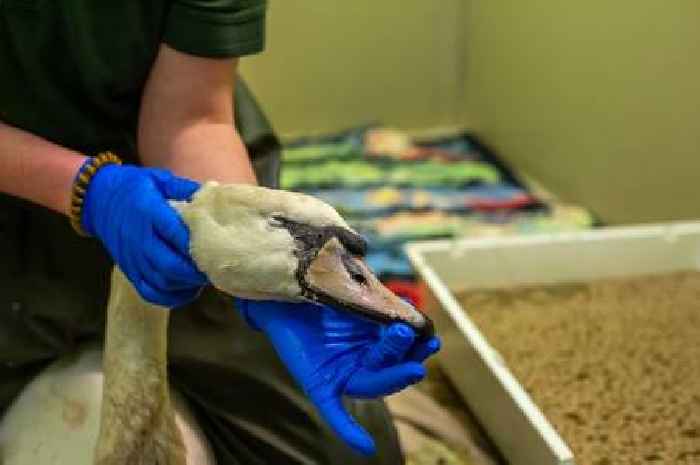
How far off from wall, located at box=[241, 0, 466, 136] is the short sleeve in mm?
1409

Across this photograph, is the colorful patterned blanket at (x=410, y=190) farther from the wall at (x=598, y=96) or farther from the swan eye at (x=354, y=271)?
the swan eye at (x=354, y=271)

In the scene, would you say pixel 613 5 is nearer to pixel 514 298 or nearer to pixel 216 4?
pixel 514 298

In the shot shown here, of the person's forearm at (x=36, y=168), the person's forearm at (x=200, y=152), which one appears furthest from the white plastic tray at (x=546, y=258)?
the person's forearm at (x=36, y=168)

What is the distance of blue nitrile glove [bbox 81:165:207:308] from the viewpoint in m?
0.73

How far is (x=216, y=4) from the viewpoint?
958mm

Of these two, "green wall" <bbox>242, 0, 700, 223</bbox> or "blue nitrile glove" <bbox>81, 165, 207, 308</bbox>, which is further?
"green wall" <bbox>242, 0, 700, 223</bbox>

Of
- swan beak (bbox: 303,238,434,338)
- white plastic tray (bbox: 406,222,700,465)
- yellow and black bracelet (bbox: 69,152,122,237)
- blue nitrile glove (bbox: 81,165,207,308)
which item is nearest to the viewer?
swan beak (bbox: 303,238,434,338)

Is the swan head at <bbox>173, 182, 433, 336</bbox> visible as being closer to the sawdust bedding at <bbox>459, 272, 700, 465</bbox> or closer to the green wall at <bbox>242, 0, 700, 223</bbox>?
the sawdust bedding at <bbox>459, 272, 700, 465</bbox>

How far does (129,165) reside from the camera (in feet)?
2.89

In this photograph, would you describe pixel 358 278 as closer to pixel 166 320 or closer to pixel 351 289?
pixel 351 289

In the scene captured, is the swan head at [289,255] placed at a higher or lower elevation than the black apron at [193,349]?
higher

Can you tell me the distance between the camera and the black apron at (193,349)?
101 centimetres

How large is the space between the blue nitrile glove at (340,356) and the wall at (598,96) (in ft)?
3.76

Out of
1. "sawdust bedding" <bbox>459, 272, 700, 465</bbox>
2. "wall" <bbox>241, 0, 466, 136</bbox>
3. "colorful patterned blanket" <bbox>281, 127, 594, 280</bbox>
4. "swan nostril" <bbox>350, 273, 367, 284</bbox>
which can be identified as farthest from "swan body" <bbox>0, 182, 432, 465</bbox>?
"wall" <bbox>241, 0, 466, 136</bbox>
